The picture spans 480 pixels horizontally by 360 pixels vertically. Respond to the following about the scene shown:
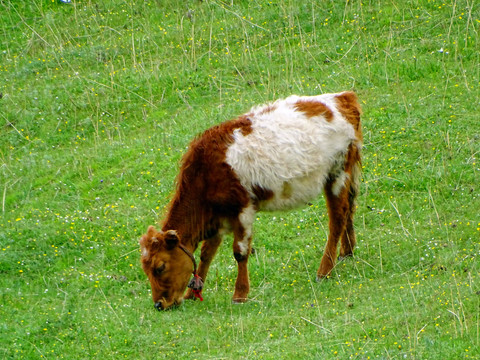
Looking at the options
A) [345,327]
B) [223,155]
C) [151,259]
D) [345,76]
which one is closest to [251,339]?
[345,327]

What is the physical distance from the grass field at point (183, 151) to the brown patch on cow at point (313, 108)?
1.98 meters

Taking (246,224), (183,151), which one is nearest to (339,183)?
(246,224)

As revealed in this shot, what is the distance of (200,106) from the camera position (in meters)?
15.4

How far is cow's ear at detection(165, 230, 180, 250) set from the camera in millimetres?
9445

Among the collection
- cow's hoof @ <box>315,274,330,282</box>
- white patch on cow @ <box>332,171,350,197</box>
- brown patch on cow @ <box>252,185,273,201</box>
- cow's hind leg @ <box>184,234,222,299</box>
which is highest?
brown patch on cow @ <box>252,185,273,201</box>

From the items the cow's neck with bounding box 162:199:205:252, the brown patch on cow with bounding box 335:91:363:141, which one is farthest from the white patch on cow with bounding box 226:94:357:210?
the cow's neck with bounding box 162:199:205:252

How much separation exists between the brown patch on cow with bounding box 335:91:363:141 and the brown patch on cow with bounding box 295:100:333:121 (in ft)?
0.84

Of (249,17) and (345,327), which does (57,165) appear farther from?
(345,327)

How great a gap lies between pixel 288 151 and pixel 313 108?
2.58ft

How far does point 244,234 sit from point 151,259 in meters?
1.24

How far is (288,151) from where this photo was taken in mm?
9875

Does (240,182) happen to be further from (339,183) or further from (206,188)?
(339,183)

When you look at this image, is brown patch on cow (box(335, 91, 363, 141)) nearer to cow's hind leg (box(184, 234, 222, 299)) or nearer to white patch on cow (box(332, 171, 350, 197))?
white patch on cow (box(332, 171, 350, 197))

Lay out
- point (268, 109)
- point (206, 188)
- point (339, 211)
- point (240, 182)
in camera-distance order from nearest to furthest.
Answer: point (240, 182)
point (206, 188)
point (268, 109)
point (339, 211)
